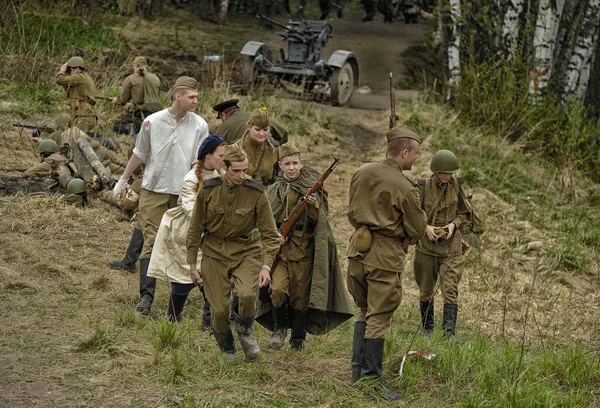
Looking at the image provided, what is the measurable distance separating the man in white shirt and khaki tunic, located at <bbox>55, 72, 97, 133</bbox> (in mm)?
4838

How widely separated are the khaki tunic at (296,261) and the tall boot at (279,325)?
0.32 ft

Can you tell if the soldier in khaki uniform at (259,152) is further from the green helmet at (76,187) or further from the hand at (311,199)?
the green helmet at (76,187)

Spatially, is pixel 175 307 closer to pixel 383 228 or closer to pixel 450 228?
pixel 383 228

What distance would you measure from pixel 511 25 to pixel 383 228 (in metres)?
11.9

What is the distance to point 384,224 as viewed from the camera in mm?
6141

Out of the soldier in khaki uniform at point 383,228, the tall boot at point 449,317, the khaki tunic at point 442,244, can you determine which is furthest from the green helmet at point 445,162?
the soldier in khaki uniform at point 383,228

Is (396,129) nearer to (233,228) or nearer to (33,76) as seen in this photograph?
(233,228)

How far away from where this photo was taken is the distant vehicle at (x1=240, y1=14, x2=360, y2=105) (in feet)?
59.0

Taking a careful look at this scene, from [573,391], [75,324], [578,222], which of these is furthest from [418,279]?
[578,222]

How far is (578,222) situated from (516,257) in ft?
7.32

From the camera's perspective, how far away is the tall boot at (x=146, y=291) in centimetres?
796

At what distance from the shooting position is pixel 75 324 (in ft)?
24.7

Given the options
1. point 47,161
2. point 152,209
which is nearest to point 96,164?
point 47,161

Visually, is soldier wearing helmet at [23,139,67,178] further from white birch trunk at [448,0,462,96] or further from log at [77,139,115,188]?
white birch trunk at [448,0,462,96]
